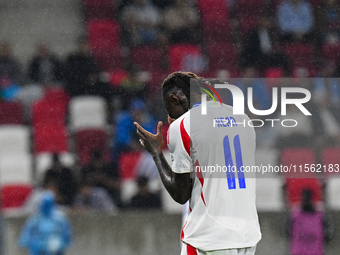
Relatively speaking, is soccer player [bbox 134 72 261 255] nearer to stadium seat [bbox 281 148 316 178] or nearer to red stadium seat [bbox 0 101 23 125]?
stadium seat [bbox 281 148 316 178]

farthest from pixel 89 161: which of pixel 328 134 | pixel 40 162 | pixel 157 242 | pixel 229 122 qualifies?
pixel 229 122

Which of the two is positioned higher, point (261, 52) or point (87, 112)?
point (261, 52)

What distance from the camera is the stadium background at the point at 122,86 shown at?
405cm

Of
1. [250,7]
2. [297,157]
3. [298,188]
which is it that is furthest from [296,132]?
[250,7]

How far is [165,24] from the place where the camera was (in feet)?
15.9

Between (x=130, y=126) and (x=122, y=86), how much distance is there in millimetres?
400

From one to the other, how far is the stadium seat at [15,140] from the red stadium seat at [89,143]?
45 centimetres

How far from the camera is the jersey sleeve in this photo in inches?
77.9

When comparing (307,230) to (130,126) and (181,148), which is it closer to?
(130,126)

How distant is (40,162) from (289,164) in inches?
84.2

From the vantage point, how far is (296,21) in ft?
16.3

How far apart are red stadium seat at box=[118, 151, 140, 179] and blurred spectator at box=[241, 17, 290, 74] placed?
1294mm

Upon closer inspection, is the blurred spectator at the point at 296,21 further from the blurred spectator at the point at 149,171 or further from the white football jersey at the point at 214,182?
the white football jersey at the point at 214,182

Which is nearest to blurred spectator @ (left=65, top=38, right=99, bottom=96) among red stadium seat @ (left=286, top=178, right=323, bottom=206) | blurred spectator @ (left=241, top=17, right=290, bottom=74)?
blurred spectator @ (left=241, top=17, right=290, bottom=74)
